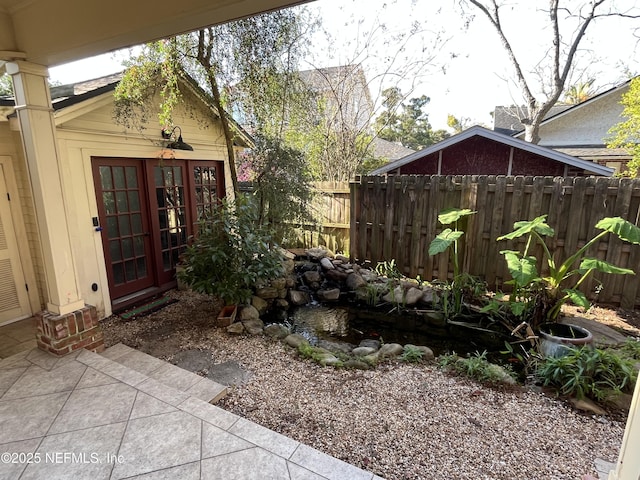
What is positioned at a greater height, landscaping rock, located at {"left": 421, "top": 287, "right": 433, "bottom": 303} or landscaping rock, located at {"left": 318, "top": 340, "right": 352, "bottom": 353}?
landscaping rock, located at {"left": 421, "top": 287, "right": 433, "bottom": 303}

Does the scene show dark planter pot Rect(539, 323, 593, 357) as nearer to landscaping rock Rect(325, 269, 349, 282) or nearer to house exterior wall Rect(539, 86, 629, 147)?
landscaping rock Rect(325, 269, 349, 282)

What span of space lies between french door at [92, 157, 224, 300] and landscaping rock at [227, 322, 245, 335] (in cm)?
180

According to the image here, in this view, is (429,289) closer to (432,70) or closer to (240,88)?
(240,88)

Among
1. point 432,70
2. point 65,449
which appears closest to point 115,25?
point 65,449

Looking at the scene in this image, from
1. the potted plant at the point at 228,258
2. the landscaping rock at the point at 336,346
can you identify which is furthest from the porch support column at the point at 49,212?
the landscaping rock at the point at 336,346

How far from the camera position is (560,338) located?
10.2 ft

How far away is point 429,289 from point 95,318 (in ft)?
13.6

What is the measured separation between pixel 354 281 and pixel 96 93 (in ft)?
13.6

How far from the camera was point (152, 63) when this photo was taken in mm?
3945

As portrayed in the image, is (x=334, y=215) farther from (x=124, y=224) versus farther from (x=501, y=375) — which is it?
(x=501, y=375)

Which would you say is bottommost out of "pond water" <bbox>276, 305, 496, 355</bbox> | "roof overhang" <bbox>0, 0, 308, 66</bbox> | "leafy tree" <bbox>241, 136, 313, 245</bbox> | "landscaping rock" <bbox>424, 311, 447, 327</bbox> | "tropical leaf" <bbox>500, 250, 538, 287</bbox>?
"pond water" <bbox>276, 305, 496, 355</bbox>

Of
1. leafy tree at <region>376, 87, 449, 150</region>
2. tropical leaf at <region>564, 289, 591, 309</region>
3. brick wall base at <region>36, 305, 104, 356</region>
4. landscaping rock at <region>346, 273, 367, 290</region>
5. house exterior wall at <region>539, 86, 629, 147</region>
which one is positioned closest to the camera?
brick wall base at <region>36, 305, 104, 356</region>

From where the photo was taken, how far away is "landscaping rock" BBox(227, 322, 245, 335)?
3.64 meters

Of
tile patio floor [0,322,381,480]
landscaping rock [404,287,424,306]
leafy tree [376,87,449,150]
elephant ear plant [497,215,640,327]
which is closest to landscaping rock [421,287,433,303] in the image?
landscaping rock [404,287,424,306]
